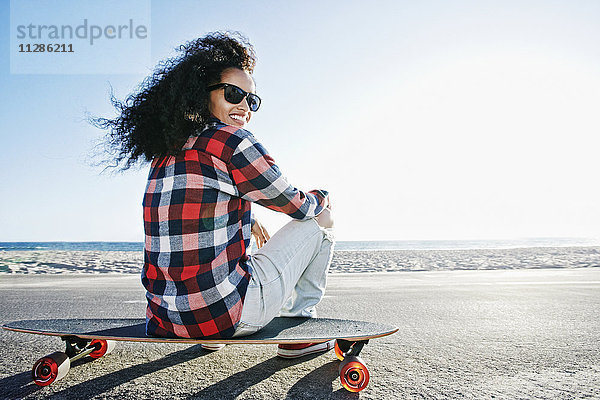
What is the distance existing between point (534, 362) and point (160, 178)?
78.3 inches

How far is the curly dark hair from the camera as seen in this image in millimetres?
1895

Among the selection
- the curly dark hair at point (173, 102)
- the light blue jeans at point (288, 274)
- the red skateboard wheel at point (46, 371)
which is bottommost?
the red skateboard wheel at point (46, 371)

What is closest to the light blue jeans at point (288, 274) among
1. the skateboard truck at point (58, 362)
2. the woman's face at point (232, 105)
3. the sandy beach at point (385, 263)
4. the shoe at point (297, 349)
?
the shoe at point (297, 349)

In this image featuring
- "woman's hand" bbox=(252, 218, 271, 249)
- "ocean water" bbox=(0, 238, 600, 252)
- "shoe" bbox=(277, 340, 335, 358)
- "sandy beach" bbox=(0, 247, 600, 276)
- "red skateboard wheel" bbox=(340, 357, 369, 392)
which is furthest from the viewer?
"ocean water" bbox=(0, 238, 600, 252)

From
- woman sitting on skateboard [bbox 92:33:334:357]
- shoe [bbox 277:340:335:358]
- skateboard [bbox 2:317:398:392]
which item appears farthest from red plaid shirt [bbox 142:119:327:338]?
shoe [bbox 277:340:335:358]

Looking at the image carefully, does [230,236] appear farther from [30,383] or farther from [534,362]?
[534,362]


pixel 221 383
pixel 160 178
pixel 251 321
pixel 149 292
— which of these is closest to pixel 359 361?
pixel 251 321

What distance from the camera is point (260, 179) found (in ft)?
5.92

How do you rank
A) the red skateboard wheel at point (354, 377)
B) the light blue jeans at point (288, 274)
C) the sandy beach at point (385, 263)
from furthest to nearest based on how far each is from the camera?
the sandy beach at point (385, 263) → the light blue jeans at point (288, 274) → the red skateboard wheel at point (354, 377)

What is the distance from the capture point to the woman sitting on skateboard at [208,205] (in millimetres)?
1746

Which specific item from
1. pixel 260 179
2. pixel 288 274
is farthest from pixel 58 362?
pixel 260 179

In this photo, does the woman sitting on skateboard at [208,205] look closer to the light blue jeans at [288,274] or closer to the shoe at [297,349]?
the light blue jeans at [288,274]

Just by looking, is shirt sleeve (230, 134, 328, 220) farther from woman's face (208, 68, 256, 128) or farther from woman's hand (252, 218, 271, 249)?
woman's hand (252, 218, 271, 249)

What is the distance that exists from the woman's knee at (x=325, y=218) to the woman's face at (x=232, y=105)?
60 centimetres
